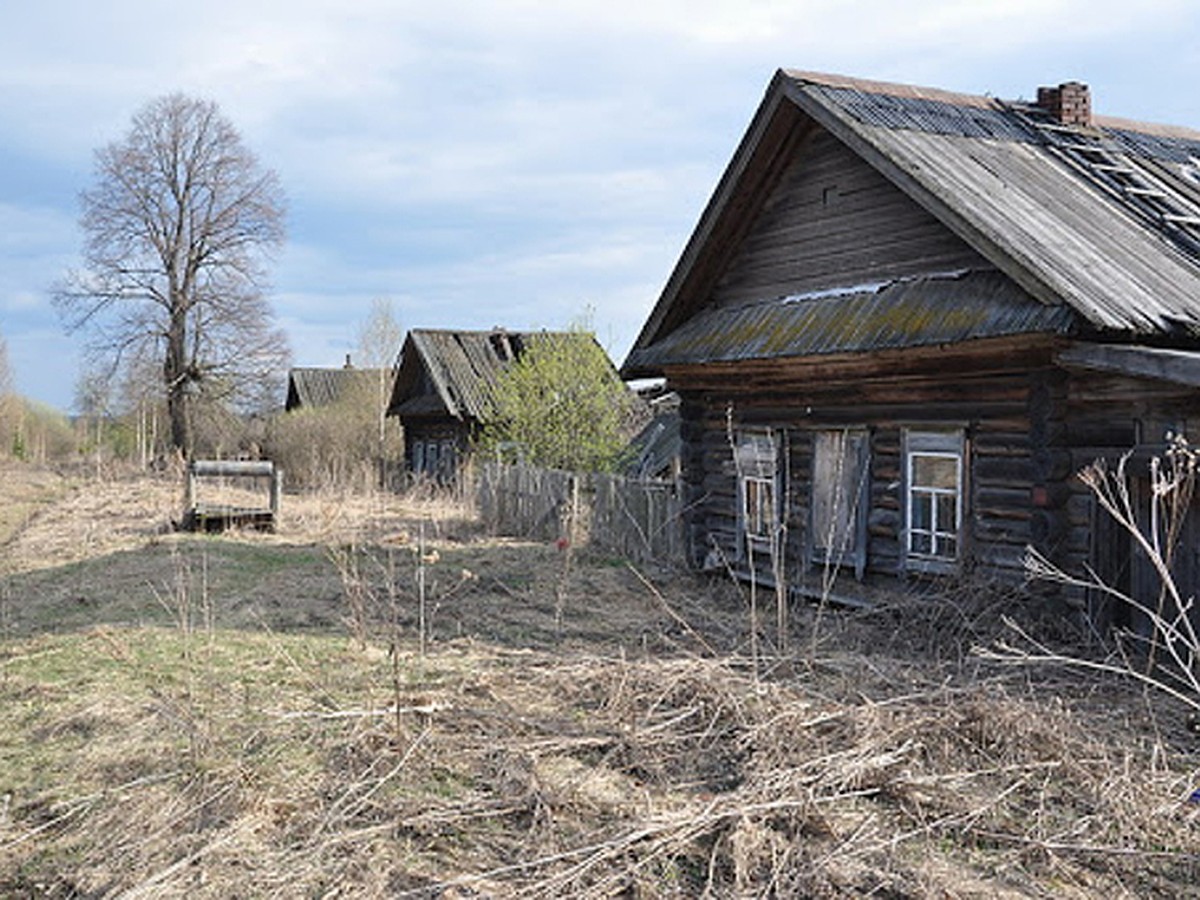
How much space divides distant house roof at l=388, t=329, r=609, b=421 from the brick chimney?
63.0 ft

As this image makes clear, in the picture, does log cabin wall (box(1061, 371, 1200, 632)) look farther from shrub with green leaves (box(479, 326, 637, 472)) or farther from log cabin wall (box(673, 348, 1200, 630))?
shrub with green leaves (box(479, 326, 637, 472))

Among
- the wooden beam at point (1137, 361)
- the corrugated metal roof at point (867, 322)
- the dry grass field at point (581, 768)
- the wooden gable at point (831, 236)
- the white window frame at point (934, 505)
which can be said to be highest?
the wooden gable at point (831, 236)

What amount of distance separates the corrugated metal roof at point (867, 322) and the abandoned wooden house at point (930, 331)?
0.09 ft

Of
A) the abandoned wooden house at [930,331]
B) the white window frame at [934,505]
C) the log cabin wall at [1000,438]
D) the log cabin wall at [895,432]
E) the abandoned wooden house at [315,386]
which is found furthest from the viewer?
the abandoned wooden house at [315,386]

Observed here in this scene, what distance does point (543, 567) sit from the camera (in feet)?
48.2

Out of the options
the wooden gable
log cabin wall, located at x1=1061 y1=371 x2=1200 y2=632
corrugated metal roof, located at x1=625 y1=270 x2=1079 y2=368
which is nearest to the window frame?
corrugated metal roof, located at x1=625 y1=270 x2=1079 y2=368

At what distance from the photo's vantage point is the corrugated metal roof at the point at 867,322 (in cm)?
892

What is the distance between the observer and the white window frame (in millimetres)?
10016

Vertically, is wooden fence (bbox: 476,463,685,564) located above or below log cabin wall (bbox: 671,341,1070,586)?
below

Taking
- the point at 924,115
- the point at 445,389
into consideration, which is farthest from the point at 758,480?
the point at 445,389

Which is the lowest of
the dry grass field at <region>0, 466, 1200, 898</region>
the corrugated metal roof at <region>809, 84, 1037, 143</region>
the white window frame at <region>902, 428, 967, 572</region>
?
the dry grass field at <region>0, 466, 1200, 898</region>

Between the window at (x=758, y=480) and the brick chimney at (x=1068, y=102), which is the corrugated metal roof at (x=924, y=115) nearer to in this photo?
the brick chimney at (x=1068, y=102)

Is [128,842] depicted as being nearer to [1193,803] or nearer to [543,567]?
[1193,803]

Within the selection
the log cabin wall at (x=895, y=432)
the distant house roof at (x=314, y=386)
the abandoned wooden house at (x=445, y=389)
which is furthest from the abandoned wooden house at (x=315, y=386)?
the log cabin wall at (x=895, y=432)
